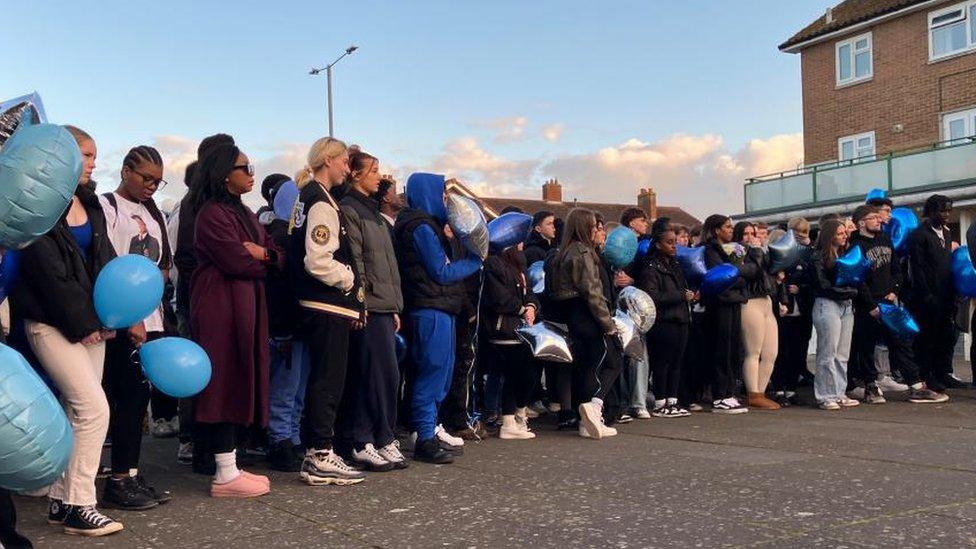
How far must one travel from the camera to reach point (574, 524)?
4.39m

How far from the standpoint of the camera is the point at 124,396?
480cm

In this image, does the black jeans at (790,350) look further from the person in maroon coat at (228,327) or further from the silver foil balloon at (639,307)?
the person in maroon coat at (228,327)

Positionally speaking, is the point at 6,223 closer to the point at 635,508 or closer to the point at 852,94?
the point at 635,508

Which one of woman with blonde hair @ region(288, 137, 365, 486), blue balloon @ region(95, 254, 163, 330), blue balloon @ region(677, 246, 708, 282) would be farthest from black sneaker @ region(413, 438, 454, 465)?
blue balloon @ region(677, 246, 708, 282)

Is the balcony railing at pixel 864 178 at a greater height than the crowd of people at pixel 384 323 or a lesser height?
greater

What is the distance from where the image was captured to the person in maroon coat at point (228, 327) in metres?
5.07

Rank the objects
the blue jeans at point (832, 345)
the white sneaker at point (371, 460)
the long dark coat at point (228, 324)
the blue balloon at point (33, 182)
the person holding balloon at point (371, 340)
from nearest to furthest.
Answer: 1. the blue balloon at point (33, 182)
2. the long dark coat at point (228, 324)
3. the person holding balloon at point (371, 340)
4. the white sneaker at point (371, 460)
5. the blue jeans at point (832, 345)

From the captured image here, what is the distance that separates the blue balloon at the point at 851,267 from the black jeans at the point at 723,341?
3.28 feet

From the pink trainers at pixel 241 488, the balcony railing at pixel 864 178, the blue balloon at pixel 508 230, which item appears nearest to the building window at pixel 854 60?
the balcony railing at pixel 864 178

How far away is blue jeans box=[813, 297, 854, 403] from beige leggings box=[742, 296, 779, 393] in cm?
43

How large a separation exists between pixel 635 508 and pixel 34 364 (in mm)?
2983

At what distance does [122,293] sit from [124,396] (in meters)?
0.78

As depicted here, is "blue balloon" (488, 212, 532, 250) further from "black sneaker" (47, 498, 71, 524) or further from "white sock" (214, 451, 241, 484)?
"black sneaker" (47, 498, 71, 524)

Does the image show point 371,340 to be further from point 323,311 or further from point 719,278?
point 719,278
